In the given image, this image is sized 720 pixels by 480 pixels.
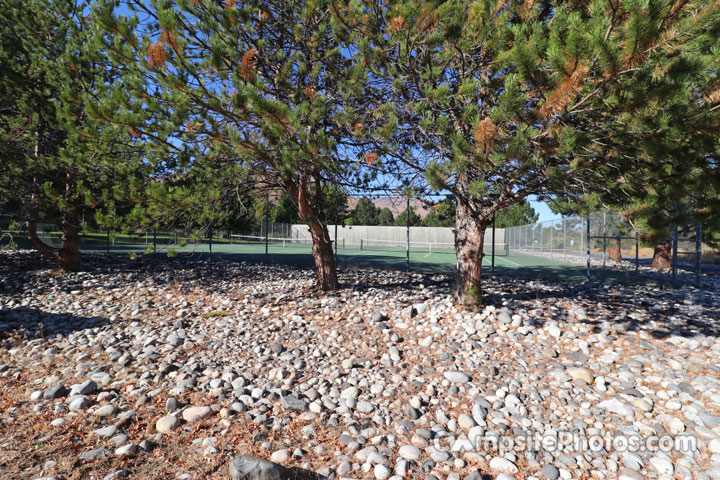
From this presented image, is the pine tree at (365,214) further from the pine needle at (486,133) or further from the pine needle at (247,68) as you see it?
the pine needle at (486,133)

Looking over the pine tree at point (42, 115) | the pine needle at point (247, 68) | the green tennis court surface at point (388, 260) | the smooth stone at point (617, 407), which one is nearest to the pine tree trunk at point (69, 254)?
the green tennis court surface at point (388, 260)

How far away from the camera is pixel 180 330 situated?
4574 mm

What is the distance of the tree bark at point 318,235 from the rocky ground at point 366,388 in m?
0.55

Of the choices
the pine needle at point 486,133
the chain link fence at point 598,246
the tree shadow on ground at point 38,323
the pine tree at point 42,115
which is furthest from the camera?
the chain link fence at point 598,246

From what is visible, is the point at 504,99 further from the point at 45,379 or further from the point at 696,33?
the point at 45,379

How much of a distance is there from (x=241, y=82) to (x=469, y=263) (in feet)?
12.1

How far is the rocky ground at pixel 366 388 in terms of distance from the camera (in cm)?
224

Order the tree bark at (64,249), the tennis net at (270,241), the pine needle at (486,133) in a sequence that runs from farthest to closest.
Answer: the tennis net at (270,241) < the tree bark at (64,249) < the pine needle at (486,133)

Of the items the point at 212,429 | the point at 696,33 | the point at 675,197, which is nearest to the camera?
the point at 696,33

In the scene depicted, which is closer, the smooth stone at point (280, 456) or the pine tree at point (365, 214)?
the smooth stone at point (280, 456)

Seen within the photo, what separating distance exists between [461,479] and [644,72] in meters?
3.01

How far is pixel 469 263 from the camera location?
487 centimetres

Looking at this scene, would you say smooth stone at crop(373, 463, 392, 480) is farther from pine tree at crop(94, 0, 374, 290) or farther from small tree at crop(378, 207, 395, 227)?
small tree at crop(378, 207, 395, 227)

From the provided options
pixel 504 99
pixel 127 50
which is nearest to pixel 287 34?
pixel 127 50
